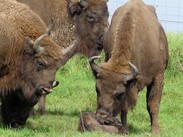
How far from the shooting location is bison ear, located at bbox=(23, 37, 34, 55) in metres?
10.3

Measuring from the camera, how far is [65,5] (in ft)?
47.4

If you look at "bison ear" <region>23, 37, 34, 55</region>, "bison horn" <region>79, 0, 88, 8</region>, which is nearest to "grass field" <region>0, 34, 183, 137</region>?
"bison ear" <region>23, 37, 34, 55</region>

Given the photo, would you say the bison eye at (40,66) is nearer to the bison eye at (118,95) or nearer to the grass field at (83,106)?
the grass field at (83,106)

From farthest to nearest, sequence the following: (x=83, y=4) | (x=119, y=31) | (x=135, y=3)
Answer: (x=83, y=4) < (x=135, y=3) < (x=119, y=31)

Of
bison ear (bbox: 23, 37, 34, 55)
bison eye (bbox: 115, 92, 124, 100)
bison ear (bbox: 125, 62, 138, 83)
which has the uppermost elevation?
bison ear (bbox: 23, 37, 34, 55)

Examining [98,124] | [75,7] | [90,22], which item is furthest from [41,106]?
[98,124]

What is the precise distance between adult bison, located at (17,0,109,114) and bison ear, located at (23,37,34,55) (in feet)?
11.2

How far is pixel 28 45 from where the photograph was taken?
10.3 meters

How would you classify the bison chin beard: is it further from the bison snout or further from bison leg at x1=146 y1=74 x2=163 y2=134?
bison leg at x1=146 y1=74 x2=163 y2=134

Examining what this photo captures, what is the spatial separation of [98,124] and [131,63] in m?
1.27

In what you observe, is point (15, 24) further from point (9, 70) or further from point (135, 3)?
point (135, 3)

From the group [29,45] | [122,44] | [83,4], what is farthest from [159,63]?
[83,4]

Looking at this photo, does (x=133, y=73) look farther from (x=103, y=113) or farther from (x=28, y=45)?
(x=28, y=45)

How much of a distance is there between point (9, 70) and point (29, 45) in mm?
538
